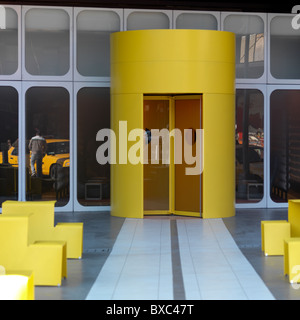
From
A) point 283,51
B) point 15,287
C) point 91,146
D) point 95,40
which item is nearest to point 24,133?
point 91,146

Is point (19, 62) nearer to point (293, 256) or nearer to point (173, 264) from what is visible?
point (173, 264)

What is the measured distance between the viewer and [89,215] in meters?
14.6

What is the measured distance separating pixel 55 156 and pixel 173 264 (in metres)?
6.40

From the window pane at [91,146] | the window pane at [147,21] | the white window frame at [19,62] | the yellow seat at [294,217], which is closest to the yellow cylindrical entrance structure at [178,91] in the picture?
the window pane at [91,146]

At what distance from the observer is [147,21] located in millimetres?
15477

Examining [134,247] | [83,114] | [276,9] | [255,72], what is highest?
[276,9]

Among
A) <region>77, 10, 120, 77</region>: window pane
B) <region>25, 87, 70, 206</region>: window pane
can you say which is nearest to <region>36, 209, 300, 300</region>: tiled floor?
<region>25, 87, 70, 206</region>: window pane

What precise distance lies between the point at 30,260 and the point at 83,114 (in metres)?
7.41

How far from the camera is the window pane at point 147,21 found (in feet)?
50.6

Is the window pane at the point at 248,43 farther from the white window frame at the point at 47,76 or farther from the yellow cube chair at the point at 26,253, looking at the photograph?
the yellow cube chair at the point at 26,253

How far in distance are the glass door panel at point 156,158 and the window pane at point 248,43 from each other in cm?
229

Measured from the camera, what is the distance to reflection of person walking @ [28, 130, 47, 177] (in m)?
15.2
